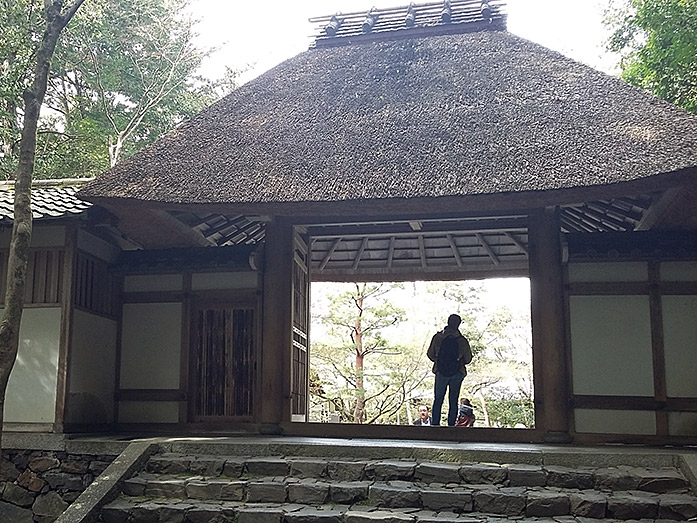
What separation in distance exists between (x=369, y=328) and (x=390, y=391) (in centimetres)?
187

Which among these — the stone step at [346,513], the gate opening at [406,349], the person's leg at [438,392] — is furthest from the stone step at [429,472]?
the gate opening at [406,349]

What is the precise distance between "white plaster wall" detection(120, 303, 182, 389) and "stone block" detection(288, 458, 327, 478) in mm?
2634

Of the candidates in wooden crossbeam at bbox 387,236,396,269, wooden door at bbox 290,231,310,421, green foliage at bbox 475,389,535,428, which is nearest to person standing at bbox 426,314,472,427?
Answer: wooden door at bbox 290,231,310,421

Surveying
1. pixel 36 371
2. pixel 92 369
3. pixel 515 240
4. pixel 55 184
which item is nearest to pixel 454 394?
pixel 515 240

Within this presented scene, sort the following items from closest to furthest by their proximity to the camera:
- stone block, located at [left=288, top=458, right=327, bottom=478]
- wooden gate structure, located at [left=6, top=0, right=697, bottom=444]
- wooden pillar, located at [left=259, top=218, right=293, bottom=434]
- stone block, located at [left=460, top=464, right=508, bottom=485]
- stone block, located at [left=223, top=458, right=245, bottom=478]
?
stone block, located at [left=460, top=464, right=508, bottom=485]
stone block, located at [left=288, top=458, right=327, bottom=478]
stone block, located at [left=223, top=458, right=245, bottom=478]
wooden gate structure, located at [left=6, top=0, right=697, bottom=444]
wooden pillar, located at [left=259, top=218, right=293, bottom=434]

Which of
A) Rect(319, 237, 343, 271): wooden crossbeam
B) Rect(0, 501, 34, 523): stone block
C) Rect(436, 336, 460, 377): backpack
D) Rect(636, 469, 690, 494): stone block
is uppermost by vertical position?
Rect(319, 237, 343, 271): wooden crossbeam

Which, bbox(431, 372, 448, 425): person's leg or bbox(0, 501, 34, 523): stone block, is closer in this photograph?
bbox(0, 501, 34, 523): stone block

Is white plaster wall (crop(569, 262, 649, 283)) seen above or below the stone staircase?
above

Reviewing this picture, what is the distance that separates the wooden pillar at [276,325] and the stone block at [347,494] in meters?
1.97

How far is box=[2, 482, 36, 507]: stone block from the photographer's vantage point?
22.3ft

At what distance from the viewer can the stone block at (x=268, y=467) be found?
5.64 meters

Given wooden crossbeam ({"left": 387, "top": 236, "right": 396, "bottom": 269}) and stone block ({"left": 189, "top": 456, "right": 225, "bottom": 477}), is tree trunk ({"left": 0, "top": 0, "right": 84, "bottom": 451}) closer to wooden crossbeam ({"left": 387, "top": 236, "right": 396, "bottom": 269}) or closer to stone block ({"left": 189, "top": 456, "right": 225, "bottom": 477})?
stone block ({"left": 189, "top": 456, "right": 225, "bottom": 477})

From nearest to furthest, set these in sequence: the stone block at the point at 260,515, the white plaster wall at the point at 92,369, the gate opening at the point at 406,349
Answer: the stone block at the point at 260,515, the white plaster wall at the point at 92,369, the gate opening at the point at 406,349

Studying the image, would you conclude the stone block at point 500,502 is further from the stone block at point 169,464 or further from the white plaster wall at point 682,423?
the white plaster wall at point 682,423
